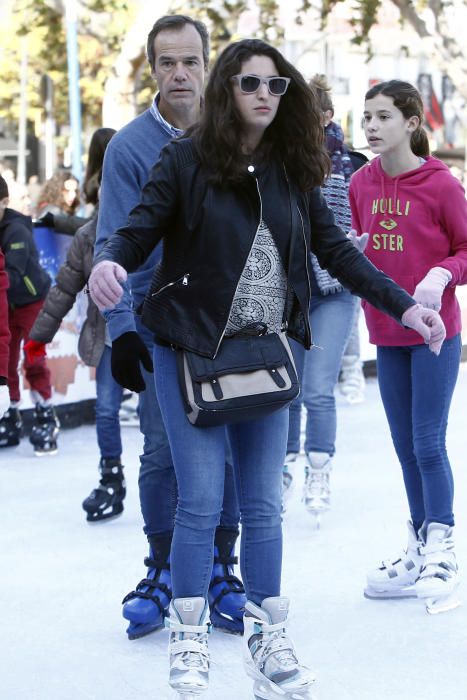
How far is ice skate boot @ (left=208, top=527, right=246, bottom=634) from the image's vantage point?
423 cm

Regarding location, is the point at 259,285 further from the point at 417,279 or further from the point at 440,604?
the point at 440,604

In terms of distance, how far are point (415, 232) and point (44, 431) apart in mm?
3995

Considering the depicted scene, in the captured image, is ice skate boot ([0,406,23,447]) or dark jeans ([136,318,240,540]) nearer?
dark jeans ([136,318,240,540])

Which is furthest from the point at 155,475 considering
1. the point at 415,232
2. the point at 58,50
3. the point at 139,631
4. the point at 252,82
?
the point at 58,50

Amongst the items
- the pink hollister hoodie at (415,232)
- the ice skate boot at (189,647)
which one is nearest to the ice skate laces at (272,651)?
the ice skate boot at (189,647)

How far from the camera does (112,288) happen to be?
3.15 m

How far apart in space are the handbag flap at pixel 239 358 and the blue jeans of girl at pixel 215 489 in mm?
114

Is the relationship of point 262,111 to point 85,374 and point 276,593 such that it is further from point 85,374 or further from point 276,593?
point 85,374

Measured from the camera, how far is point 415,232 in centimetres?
443

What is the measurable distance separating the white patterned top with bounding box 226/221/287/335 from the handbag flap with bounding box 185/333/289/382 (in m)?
0.04

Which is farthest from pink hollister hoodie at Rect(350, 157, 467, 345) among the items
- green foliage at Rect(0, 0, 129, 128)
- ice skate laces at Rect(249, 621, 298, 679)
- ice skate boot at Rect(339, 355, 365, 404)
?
green foliage at Rect(0, 0, 129, 128)

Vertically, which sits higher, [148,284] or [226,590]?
[148,284]

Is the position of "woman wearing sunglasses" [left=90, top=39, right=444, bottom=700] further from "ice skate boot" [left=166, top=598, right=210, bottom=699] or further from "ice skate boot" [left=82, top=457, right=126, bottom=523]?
"ice skate boot" [left=82, top=457, right=126, bottom=523]

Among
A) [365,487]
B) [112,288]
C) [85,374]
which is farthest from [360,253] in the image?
[85,374]
